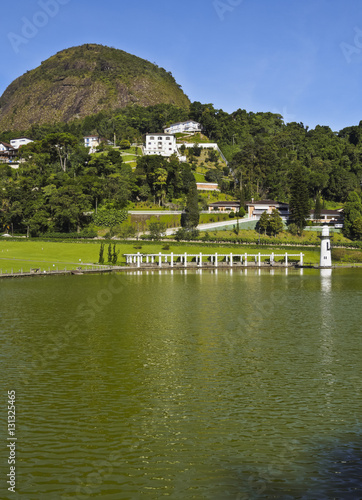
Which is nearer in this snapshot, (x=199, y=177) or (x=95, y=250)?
(x=95, y=250)

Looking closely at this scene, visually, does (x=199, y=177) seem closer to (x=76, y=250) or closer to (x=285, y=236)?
(x=285, y=236)

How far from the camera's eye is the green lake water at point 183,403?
16141 mm

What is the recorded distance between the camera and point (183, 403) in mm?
22812

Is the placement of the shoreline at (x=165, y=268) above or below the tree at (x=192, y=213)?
below

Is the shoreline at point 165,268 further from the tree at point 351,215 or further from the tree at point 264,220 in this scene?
the tree at point 351,215

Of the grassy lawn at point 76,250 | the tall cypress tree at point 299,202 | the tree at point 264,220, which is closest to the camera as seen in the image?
the grassy lawn at point 76,250

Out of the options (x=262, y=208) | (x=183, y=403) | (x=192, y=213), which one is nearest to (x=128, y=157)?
(x=262, y=208)

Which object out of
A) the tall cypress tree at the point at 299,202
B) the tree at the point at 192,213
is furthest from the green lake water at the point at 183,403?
the tall cypress tree at the point at 299,202

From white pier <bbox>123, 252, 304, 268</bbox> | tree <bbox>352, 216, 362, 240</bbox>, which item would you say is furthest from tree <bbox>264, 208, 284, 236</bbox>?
white pier <bbox>123, 252, 304, 268</bbox>

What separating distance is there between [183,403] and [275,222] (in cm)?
11666

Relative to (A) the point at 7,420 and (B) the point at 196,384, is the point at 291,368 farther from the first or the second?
(A) the point at 7,420

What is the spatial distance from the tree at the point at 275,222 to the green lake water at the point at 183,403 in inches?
3462

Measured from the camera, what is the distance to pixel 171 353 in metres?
32.1

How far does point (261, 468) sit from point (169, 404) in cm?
663
